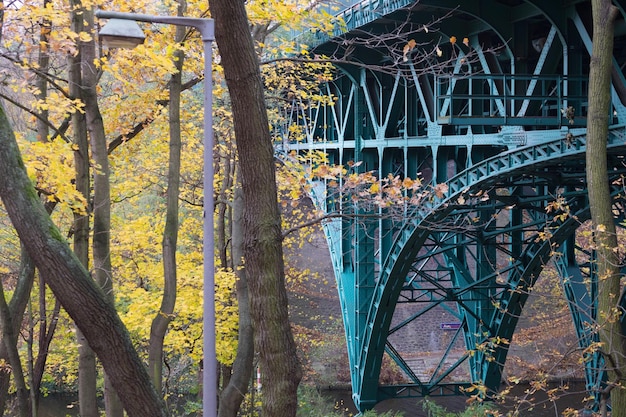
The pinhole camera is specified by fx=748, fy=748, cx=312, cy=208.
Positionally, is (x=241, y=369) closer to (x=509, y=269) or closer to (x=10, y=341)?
(x=10, y=341)

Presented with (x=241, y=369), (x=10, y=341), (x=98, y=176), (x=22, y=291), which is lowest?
(x=241, y=369)

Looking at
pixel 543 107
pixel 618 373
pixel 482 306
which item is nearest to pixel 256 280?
pixel 618 373

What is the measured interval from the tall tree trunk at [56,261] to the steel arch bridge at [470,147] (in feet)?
8.63

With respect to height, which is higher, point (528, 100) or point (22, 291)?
point (528, 100)

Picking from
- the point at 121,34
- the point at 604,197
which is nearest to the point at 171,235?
the point at 121,34

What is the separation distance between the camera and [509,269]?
1549cm

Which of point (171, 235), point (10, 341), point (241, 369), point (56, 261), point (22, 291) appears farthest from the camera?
point (241, 369)

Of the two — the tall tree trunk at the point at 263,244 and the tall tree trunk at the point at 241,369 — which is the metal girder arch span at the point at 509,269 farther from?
the tall tree trunk at the point at 263,244

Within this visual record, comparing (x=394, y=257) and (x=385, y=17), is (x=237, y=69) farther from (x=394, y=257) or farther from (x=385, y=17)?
(x=394, y=257)

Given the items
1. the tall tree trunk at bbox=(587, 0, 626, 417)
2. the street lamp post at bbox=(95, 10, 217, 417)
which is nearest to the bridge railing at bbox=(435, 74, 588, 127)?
the tall tree trunk at bbox=(587, 0, 626, 417)

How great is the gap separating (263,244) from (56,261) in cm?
160

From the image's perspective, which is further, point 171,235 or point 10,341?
point 10,341

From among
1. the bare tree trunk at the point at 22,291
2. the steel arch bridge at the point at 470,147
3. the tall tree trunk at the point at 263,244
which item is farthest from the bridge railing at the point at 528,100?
the bare tree trunk at the point at 22,291

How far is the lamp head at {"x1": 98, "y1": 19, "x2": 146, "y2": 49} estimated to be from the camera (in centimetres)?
558
